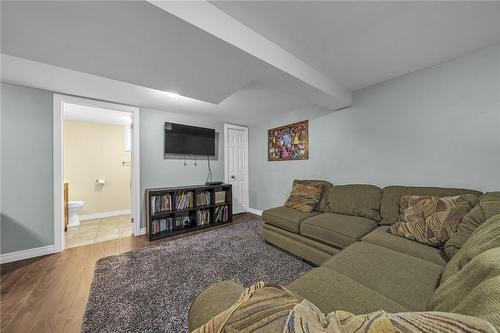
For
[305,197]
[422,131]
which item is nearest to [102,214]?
[305,197]

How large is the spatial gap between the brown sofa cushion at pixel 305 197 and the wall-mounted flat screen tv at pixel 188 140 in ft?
6.70

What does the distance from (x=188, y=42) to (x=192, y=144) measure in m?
2.45

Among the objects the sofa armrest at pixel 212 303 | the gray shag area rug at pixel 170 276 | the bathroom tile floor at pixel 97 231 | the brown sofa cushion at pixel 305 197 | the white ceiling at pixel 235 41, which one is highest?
the white ceiling at pixel 235 41

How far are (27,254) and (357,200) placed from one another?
4.33 m

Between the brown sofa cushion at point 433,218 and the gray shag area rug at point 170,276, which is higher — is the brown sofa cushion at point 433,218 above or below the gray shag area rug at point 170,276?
above

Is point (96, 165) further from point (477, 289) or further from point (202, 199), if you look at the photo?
point (477, 289)

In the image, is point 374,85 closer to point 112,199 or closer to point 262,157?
point 262,157

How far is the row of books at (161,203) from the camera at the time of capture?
2.92 meters

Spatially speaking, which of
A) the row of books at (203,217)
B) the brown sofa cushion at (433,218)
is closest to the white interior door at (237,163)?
the row of books at (203,217)

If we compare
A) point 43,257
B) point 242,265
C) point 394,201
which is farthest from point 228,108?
point 43,257

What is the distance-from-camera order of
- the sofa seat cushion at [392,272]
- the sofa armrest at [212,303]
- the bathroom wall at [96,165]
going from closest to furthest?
1. the sofa armrest at [212,303]
2. the sofa seat cushion at [392,272]
3. the bathroom wall at [96,165]

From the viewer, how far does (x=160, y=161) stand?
331 cm

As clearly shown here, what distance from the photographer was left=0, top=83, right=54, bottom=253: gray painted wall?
216cm

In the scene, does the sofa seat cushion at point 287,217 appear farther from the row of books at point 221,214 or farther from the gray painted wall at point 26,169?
the gray painted wall at point 26,169
